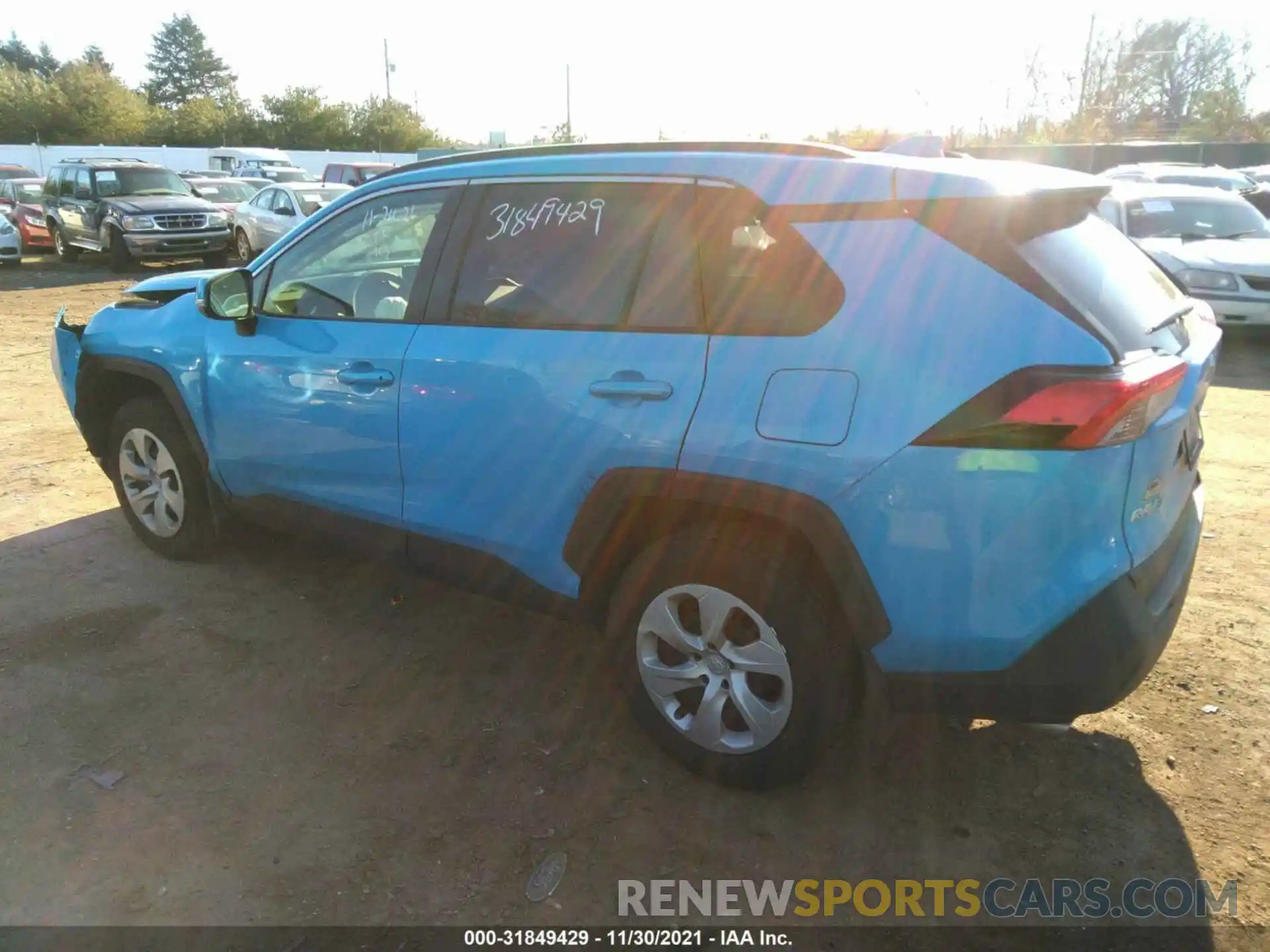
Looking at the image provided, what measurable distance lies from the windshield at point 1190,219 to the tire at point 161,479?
9.45 m

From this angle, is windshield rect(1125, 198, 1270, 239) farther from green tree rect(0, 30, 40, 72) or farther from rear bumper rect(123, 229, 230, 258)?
green tree rect(0, 30, 40, 72)

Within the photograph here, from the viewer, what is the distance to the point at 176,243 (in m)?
16.4

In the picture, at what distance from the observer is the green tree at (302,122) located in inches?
2222

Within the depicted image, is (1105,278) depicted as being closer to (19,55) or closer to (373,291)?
(373,291)

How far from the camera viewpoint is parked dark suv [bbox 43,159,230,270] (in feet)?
53.3

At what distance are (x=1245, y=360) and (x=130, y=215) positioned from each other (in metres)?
16.5

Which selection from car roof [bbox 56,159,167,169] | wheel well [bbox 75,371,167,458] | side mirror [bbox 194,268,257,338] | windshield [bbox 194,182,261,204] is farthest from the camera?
windshield [bbox 194,182,261,204]

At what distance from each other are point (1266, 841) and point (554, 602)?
214cm

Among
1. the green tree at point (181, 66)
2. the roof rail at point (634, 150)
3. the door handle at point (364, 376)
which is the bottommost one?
the door handle at point (364, 376)

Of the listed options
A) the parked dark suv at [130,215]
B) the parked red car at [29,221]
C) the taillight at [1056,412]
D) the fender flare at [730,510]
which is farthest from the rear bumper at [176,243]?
the taillight at [1056,412]

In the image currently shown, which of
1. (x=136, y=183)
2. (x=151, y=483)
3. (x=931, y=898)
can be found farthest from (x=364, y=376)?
(x=136, y=183)

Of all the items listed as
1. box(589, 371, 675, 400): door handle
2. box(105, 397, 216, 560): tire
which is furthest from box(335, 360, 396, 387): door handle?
box(105, 397, 216, 560): tire

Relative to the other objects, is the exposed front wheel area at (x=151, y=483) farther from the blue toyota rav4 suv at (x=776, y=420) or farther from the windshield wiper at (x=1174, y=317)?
the windshield wiper at (x=1174, y=317)

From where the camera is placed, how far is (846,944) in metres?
2.32
